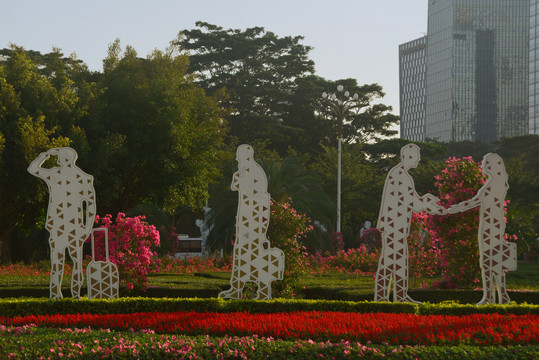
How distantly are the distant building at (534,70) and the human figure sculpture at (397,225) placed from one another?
92.0m

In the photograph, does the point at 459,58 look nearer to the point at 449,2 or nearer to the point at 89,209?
the point at 449,2

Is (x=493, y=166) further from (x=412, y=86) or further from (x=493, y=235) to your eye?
(x=412, y=86)

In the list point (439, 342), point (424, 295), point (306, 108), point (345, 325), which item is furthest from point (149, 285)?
point (306, 108)

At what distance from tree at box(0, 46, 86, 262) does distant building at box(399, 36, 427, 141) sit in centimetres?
10527

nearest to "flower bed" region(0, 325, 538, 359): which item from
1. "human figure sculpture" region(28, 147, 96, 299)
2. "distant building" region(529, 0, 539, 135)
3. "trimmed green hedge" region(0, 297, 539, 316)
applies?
"trimmed green hedge" region(0, 297, 539, 316)

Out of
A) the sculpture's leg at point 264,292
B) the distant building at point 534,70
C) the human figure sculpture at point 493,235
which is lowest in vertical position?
the sculpture's leg at point 264,292

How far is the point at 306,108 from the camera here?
4650 centimetres

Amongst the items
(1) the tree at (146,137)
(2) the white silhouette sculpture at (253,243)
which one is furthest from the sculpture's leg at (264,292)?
(1) the tree at (146,137)

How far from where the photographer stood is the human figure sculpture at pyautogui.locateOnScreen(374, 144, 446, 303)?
40.6 feet

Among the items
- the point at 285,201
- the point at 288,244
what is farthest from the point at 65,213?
the point at 285,201

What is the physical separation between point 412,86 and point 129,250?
121001 mm

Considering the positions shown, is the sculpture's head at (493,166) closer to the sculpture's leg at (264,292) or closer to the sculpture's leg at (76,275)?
the sculpture's leg at (264,292)

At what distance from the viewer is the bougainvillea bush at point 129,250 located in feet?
48.5

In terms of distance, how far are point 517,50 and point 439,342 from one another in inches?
4545
